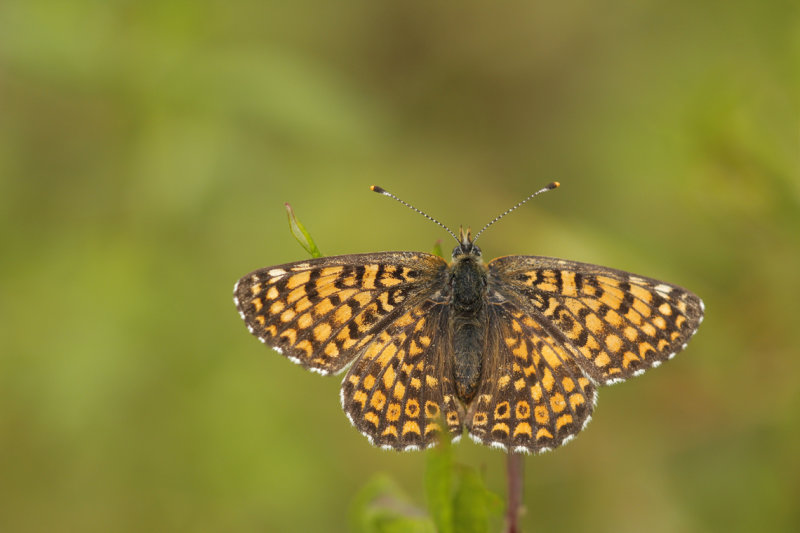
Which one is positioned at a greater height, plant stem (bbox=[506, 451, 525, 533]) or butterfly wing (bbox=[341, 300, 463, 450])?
butterfly wing (bbox=[341, 300, 463, 450])

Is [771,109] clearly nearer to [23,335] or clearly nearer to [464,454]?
[464,454]

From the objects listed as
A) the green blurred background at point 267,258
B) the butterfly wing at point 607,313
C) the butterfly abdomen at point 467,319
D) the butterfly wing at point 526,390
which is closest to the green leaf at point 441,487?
the butterfly wing at point 526,390

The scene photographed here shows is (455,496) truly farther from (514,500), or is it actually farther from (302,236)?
(302,236)

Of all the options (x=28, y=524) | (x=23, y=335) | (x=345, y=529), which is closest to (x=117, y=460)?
(x=28, y=524)

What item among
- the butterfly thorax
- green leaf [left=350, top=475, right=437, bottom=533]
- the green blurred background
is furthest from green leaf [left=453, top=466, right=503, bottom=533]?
the green blurred background

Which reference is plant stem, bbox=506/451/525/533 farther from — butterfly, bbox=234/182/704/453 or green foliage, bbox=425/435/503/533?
butterfly, bbox=234/182/704/453
